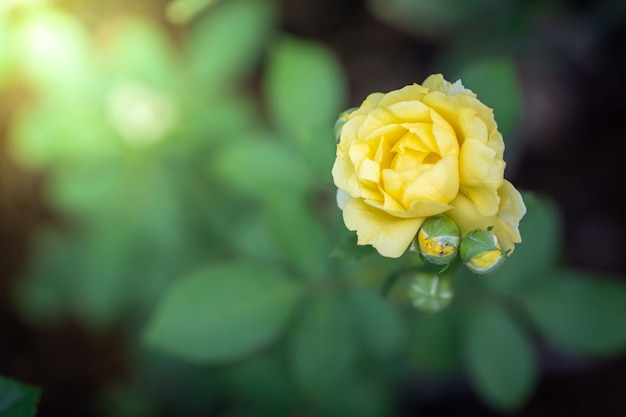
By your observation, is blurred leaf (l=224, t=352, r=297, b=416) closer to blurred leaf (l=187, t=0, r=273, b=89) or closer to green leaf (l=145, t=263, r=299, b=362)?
green leaf (l=145, t=263, r=299, b=362)

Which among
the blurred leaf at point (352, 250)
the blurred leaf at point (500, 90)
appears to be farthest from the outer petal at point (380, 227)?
the blurred leaf at point (500, 90)

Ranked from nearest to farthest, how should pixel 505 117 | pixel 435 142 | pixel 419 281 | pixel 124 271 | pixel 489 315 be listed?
pixel 435 142, pixel 419 281, pixel 505 117, pixel 489 315, pixel 124 271

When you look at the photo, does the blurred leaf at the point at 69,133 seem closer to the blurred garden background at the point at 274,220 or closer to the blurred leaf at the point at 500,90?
the blurred garden background at the point at 274,220

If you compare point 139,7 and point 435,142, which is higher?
point 435,142

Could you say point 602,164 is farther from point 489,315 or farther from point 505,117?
point 505,117

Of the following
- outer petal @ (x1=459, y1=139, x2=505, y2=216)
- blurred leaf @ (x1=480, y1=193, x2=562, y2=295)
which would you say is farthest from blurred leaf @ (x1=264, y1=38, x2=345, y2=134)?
outer petal @ (x1=459, y1=139, x2=505, y2=216)

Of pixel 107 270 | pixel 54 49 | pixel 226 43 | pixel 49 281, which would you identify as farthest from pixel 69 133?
pixel 49 281

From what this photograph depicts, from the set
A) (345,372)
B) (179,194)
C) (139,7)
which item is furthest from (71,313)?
(345,372)
